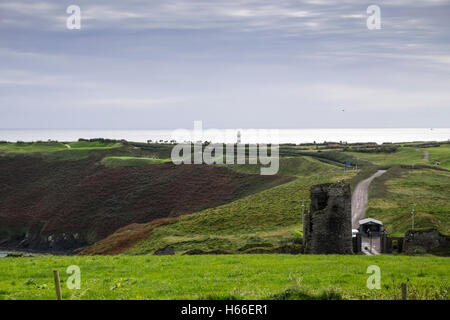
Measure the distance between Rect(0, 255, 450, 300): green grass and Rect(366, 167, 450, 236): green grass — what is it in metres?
24.3

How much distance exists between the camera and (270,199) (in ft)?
237

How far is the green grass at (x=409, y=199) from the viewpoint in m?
49.5

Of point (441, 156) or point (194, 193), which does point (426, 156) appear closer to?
point (441, 156)

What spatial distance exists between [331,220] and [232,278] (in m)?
12.2

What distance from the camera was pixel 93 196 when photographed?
9650 cm

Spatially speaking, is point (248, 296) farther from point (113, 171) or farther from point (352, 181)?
point (113, 171)

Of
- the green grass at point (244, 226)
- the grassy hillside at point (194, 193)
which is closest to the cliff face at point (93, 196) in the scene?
the grassy hillside at point (194, 193)

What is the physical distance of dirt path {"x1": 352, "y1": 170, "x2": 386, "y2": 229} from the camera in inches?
2222

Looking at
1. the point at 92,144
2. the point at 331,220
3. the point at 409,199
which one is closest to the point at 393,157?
the point at 409,199

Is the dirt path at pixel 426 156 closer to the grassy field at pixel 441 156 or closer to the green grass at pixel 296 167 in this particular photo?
the grassy field at pixel 441 156

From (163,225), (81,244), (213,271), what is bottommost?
(81,244)

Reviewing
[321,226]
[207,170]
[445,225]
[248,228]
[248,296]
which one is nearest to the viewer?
[248,296]
